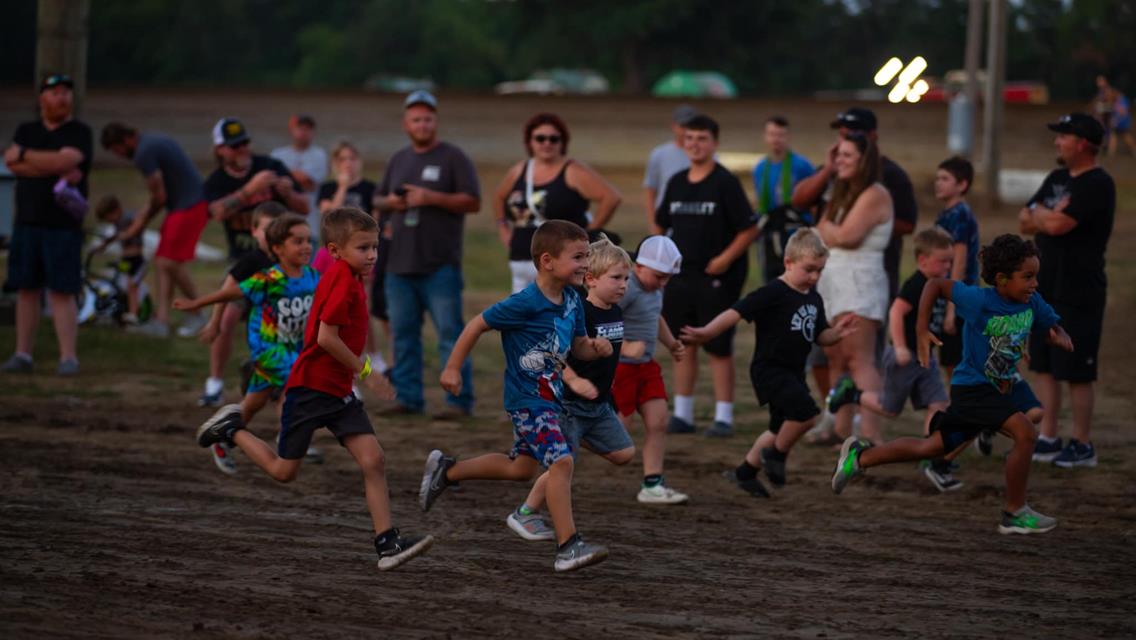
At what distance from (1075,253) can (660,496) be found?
328 centimetres

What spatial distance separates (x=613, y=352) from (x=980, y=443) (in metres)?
3.67

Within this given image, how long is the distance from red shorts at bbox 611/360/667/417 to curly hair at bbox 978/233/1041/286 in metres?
1.99

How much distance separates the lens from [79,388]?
1247 cm

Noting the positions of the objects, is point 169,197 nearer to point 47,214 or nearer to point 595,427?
point 47,214

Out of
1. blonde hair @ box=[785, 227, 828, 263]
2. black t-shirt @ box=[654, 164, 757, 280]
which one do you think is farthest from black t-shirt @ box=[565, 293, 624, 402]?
black t-shirt @ box=[654, 164, 757, 280]

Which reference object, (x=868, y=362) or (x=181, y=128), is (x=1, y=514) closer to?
(x=868, y=362)

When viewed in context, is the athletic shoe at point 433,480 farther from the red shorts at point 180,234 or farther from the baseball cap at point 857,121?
the red shorts at point 180,234

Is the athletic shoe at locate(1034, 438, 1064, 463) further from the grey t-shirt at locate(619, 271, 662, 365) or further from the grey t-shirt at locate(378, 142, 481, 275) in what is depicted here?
the grey t-shirt at locate(378, 142, 481, 275)

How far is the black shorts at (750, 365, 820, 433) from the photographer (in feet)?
29.0

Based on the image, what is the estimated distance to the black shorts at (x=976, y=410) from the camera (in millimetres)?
8109

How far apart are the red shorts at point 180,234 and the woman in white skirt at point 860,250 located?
6402mm

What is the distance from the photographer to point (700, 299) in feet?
36.0

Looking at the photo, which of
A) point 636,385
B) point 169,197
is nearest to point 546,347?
point 636,385

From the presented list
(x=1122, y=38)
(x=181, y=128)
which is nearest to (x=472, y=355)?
(x=181, y=128)
